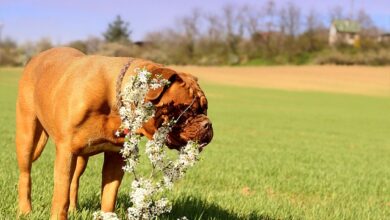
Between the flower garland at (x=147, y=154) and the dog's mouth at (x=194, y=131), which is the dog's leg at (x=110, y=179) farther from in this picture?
the flower garland at (x=147, y=154)

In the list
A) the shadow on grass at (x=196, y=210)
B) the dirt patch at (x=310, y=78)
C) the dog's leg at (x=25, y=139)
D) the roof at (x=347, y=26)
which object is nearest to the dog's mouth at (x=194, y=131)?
the shadow on grass at (x=196, y=210)

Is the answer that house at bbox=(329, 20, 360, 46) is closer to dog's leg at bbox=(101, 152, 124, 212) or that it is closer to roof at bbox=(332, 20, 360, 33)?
roof at bbox=(332, 20, 360, 33)

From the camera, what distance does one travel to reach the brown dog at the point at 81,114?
371 cm

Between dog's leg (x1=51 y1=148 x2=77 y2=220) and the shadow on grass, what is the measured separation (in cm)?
137

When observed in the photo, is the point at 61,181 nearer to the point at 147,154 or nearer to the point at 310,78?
the point at 147,154

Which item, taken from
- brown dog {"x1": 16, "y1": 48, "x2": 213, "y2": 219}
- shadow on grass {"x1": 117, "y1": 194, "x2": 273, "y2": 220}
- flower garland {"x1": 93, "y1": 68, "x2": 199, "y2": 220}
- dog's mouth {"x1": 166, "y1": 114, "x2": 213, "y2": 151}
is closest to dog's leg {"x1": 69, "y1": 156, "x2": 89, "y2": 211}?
brown dog {"x1": 16, "y1": 48, "x2": 213, "y2": 219}

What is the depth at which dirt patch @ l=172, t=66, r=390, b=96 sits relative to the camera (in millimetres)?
76188

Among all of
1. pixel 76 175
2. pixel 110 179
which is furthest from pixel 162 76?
pixel 76 175

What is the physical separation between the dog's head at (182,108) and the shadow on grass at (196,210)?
6.20ft

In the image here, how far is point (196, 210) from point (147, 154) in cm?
287

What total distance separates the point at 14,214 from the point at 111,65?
1.73 metres

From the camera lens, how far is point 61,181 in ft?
14.0

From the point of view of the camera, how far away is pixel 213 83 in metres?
78.9

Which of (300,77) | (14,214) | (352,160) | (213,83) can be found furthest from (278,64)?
(14,214)
